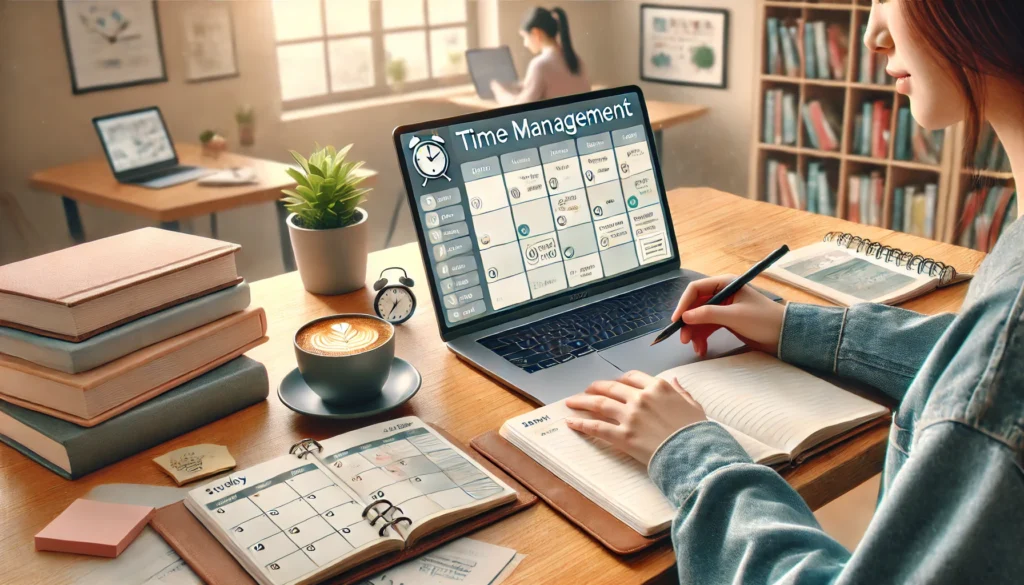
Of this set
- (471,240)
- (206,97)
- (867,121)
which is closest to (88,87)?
(206,97)

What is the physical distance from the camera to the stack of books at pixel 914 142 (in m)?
3.88

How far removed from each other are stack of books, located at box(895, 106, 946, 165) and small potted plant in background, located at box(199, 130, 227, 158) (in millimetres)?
2797

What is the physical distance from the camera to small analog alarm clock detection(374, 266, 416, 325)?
3.97 ft

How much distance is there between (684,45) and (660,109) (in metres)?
0.74

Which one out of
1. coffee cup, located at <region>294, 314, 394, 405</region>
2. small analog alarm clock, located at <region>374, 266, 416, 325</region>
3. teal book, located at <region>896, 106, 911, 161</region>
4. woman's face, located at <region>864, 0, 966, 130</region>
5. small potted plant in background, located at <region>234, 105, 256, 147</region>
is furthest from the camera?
small potted plant in background, located at <region>234, 105, 256, 147</region>

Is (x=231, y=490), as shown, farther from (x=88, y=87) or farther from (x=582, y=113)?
(x=88, y=87)

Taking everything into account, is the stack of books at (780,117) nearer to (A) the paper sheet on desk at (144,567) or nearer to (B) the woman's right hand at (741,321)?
(B) the woman's right hand at (741,321)

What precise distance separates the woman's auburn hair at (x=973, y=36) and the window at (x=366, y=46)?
12.6 ft

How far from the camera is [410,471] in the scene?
84cm

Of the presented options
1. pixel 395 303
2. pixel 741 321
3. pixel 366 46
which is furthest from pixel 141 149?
pixel 741 321

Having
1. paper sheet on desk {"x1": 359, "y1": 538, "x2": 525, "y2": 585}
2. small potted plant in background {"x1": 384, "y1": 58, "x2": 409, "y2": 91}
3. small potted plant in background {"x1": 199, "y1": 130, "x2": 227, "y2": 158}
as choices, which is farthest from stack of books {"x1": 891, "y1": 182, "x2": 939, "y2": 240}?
paper sheet on desk {"x1": 359, "y1": 538, "x2": 525, "y2": 585}

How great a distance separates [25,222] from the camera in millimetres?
3537

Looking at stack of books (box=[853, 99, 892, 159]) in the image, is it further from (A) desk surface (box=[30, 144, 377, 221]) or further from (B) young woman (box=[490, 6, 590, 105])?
(A) desk surface (box=[30, 144, 377, 221])

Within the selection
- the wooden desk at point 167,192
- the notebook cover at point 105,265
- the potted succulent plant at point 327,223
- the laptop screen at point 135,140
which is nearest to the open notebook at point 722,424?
the notebook cover at point 105,265
